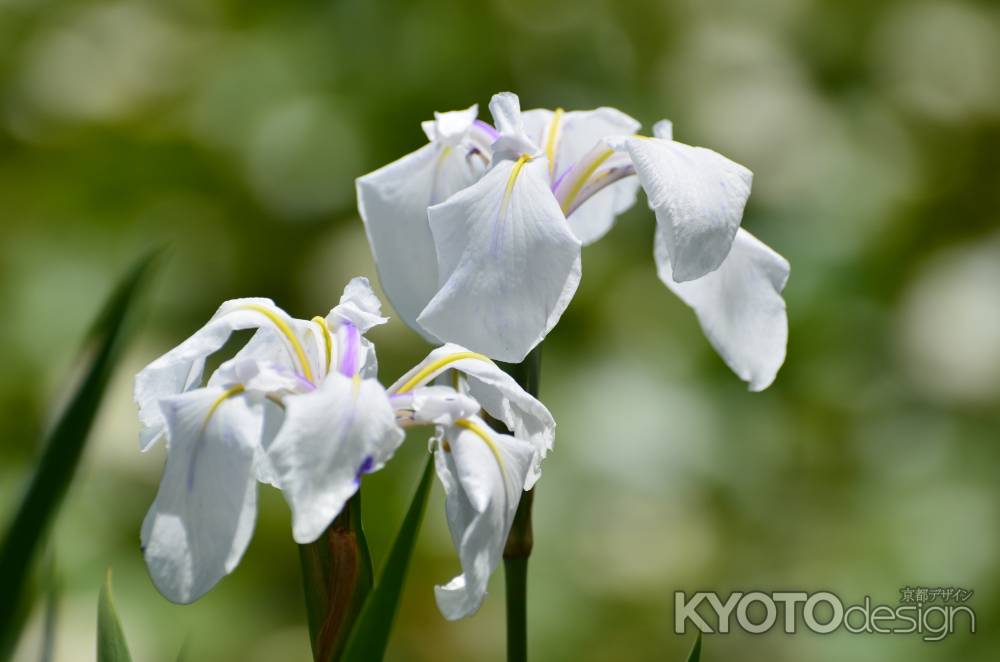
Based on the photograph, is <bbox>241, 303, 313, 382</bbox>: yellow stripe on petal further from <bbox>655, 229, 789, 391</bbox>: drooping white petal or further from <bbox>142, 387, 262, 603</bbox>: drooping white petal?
<bbox>655, 229, 789, 391</bbox>: drooping white petal

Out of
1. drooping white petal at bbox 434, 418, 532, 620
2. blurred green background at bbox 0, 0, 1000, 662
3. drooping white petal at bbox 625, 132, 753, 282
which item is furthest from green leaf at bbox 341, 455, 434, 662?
blurred green background at bbox 0, 0, 1000, 662

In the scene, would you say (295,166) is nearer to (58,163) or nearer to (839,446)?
(58,163)

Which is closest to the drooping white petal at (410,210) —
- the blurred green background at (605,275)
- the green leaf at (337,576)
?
the green leaf at (337,576)

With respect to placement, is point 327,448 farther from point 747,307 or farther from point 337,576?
point 747,307

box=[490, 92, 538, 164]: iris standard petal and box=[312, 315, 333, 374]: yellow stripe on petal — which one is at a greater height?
box=[490, 92, 538, 164]: iris standard petal

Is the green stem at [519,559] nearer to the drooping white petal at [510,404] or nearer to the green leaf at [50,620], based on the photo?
the drooping white petal at [510,404]

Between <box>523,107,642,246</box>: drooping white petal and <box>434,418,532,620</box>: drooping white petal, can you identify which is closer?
<box>434,418,532,620</box>: drooping white petal

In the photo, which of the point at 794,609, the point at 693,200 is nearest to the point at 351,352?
the point at 693,200
